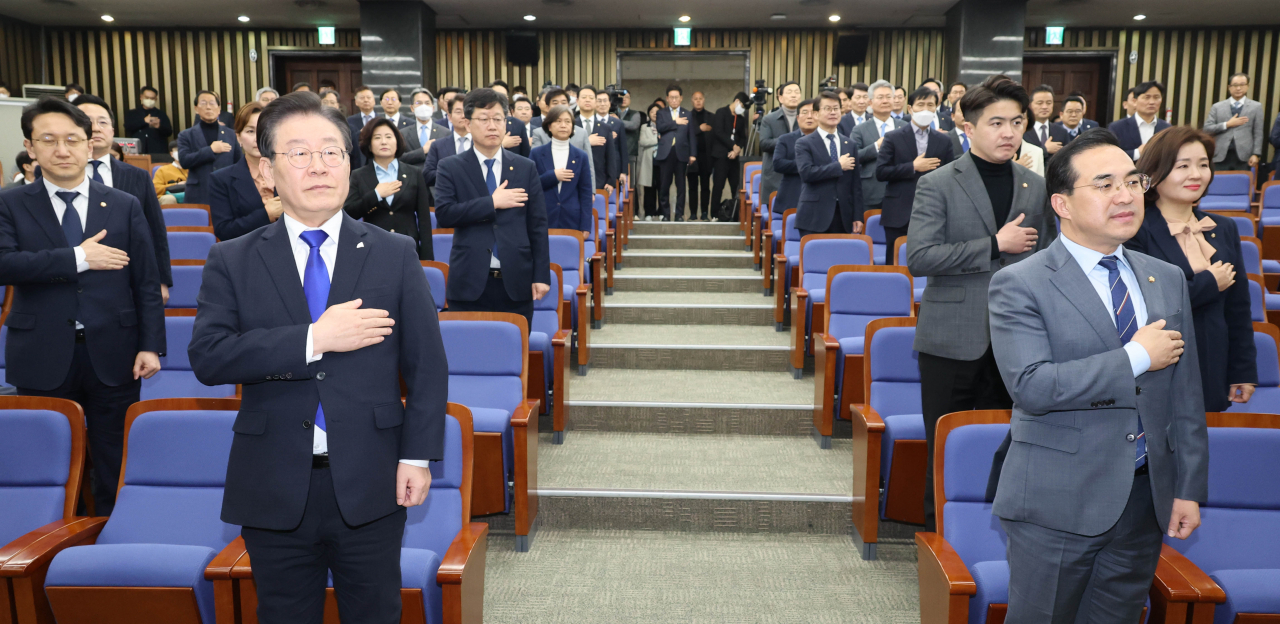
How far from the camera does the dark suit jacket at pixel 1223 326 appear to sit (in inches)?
79.4

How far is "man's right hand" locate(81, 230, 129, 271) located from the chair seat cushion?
9.22 ft

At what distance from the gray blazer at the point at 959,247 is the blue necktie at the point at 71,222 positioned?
2.37 meters

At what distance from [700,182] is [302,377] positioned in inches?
287

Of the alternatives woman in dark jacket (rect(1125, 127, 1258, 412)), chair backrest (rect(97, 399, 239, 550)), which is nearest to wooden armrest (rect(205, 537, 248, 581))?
chair backrest (rect(97, 399, 239, 550))

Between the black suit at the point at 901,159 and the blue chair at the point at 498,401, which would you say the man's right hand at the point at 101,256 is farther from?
the black suit at the point at 901,159

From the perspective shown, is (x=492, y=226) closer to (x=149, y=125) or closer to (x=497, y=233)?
(x=497, y=233)

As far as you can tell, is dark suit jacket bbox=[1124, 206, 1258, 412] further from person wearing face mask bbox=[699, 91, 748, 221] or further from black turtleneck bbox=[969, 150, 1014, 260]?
person wearing face mask bbox=[699, 91, 748, 221]

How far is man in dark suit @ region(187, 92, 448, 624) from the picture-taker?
4.28 ft

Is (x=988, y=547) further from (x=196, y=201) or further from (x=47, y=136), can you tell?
(x=196, y=201)

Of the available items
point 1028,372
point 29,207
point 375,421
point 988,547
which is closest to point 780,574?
point 988,547

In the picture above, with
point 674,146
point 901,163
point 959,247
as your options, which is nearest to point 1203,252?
point 959,247

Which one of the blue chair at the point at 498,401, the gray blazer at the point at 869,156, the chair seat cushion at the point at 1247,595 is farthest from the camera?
the gray blazer at the point at 869,156

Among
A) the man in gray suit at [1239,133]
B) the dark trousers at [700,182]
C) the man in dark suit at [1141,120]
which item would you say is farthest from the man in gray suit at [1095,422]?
the man in gray suit at [1239,133]

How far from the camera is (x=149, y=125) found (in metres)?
9.53
